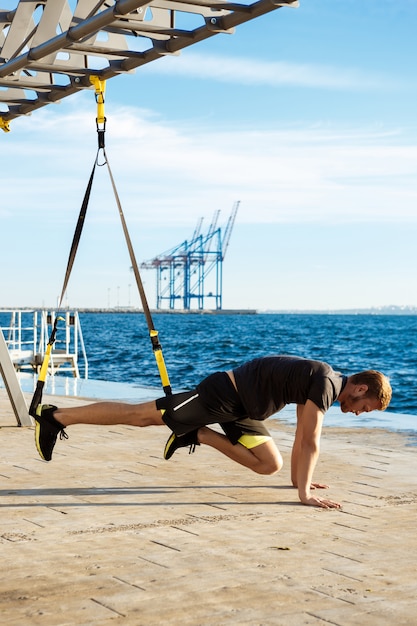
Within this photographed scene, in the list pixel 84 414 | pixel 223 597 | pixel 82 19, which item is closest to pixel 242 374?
pixel 84 414

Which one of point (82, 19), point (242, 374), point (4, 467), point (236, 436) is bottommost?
point (4, 467)

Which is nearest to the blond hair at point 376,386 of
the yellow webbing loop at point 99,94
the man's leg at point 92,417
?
the man's leg at point 92,417

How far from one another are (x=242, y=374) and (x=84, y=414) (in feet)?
3.21

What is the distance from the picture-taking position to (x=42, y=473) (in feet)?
19.5

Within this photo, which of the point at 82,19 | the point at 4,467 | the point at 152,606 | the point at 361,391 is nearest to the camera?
the point at 152,606

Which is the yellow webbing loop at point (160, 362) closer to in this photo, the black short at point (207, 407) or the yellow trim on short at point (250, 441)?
the black short at point (207, 407)

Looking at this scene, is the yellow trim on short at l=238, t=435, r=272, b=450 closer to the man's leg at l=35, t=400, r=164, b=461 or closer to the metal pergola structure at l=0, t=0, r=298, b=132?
the man's leg at l=35, t=400, r=164, b=461

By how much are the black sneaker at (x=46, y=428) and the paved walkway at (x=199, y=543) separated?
0.82ft

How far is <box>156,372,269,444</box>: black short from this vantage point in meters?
4.93

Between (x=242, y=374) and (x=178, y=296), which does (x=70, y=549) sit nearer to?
(x=242, y=374)

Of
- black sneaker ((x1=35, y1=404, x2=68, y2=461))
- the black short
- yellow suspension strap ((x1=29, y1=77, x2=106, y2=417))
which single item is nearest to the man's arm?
the black short

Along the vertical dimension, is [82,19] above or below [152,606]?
above

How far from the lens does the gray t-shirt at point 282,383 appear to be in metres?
4.81

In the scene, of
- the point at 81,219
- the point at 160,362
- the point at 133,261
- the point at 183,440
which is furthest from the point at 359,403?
the point at 81,219
